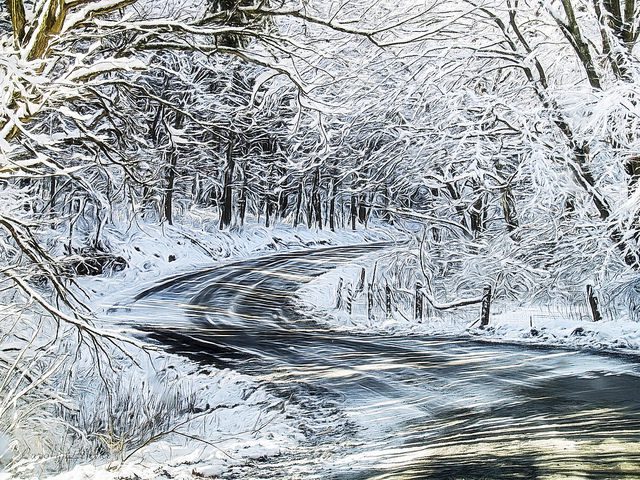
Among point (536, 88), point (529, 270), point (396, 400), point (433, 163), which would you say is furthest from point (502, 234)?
point (396, 400)

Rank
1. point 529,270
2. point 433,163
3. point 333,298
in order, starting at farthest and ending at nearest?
point 333,298 < point 433,163 < point 529,270

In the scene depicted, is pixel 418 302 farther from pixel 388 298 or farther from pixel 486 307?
pixel 486 307

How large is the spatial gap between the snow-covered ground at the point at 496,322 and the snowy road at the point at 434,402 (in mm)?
975

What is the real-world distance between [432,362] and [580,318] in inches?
217

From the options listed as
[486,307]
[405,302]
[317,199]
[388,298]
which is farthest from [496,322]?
[317,199]

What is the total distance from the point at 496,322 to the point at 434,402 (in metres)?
7.05

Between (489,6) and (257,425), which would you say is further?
(489,6)

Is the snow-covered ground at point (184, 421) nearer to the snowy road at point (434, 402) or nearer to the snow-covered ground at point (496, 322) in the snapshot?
the snowy road at point (434, 402)

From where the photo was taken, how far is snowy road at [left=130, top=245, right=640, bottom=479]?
4.93 metres

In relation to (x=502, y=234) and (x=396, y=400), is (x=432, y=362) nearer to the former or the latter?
(x=396, y=400)

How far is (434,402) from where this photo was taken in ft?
24.2

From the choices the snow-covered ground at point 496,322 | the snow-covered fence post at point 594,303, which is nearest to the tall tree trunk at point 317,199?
the snow-covered ground at point 496,322

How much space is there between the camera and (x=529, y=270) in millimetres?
13414

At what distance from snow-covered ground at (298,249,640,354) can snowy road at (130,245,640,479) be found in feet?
3.20
